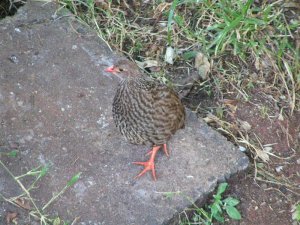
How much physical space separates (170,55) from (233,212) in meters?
1.77

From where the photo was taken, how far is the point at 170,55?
5352mm

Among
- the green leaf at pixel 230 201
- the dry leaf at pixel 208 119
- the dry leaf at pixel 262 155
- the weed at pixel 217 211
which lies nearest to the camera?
the weed at pixel 217 211

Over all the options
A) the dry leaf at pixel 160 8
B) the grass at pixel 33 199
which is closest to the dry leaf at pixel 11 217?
the grass at pixel 33 199

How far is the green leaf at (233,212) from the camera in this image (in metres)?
4.19

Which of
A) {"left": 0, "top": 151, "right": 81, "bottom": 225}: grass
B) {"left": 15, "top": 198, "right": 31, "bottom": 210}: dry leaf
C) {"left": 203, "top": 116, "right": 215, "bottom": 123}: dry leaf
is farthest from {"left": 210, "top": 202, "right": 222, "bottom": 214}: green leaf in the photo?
{"left": 15, "top": 198, "right": 31, "bottom": 210}: dry leaf

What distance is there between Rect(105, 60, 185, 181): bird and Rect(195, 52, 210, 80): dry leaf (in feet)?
3.66

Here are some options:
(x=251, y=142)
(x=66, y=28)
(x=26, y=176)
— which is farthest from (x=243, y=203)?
(x=66, y=28)

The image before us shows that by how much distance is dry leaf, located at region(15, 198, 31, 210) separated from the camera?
156 inches

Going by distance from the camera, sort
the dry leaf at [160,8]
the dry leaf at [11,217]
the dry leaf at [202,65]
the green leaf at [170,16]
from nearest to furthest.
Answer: the dry leaf at [11,217]
the green leaf at [170,16]
the dry leaf at [202,65]
the dry leaf at [160,8]

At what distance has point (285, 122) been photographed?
16.2 ft

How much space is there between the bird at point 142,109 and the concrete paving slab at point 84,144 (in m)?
0.32

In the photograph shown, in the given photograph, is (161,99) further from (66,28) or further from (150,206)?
(66,28)

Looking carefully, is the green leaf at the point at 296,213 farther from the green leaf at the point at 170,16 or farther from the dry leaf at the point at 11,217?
the dry leaf at the point at 11,217

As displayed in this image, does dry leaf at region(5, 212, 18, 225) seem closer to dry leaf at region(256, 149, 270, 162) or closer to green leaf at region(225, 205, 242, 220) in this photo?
green leaf at region(225, 205, 242, 220)
